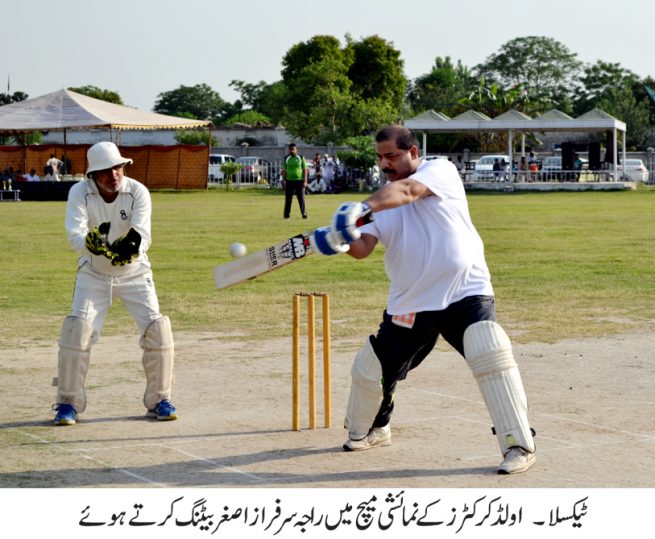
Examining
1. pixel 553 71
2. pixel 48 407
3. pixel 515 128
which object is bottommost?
pixel 48 407

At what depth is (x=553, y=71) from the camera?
12744 centimetres

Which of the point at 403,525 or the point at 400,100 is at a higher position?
the point at 400,100

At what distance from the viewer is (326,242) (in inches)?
256

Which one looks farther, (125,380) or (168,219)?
(168,219)

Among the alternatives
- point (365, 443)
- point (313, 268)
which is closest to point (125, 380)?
point (365, 443)

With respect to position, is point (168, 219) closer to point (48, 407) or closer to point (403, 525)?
point (48, 407)

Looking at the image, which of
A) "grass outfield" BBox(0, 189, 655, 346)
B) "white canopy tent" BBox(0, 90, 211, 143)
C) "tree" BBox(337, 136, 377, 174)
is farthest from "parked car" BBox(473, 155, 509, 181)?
"grass outfield" BBox(0, 189, 655, 346)

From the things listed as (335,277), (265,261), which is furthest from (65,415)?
(335,277)

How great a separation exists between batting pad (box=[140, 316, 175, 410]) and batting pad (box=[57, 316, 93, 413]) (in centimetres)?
Result: 43

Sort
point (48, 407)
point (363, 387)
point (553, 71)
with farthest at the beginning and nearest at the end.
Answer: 1. point (553, 71)
2. point (48, 407)
3. point (363, 387)

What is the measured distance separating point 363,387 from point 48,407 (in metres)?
2.82

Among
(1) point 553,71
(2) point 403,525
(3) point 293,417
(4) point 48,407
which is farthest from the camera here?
(1) point 553,71

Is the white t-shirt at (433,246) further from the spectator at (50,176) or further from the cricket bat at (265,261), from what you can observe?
the spectator at (50,176)

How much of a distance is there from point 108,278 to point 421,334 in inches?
102
